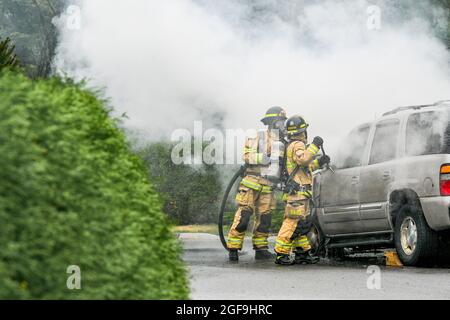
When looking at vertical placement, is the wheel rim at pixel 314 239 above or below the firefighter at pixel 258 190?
below

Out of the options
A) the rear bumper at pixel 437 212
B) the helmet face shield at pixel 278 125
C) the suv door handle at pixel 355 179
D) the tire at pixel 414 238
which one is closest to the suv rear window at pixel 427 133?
the rear bumper at pixel 437 212

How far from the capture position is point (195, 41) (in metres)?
17.7

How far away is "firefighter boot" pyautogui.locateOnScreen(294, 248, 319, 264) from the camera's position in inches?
557

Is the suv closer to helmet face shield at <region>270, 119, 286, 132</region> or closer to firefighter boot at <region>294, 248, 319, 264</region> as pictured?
firefighter boot at <region>294, 248, 319, 264</region>

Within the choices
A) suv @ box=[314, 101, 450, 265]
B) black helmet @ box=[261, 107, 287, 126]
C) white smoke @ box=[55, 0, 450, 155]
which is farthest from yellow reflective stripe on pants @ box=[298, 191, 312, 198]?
white smoke @ box=[55, 0, 450, 155]

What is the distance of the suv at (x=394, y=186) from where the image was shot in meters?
12.5

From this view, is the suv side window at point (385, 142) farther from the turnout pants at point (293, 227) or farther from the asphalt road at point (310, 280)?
the asphalt road at point (310, 280)

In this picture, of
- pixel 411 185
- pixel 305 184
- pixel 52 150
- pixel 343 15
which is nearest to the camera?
pixel 52 150

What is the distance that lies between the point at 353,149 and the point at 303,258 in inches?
58.5

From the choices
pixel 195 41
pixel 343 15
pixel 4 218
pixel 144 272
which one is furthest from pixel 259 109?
pixel 4 218

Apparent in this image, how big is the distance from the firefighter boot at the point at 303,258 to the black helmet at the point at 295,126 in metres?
1.43

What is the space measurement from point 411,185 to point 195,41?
5.91m

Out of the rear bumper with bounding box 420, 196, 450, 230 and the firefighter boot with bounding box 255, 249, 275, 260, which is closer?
the rear bumper with bounding box 420, 196, 450, 230
